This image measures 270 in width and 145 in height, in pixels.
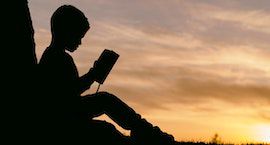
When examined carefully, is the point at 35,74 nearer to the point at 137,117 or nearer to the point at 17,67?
the point at 17,67

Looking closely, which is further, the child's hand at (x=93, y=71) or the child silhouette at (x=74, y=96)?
the child's hand at (x=93, y=71)

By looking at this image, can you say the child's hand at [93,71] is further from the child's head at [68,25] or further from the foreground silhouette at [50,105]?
the child's head at [68,25]

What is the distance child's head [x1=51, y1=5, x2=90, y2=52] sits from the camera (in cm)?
643

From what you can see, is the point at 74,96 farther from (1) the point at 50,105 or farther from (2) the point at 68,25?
(2) the point at 68,25

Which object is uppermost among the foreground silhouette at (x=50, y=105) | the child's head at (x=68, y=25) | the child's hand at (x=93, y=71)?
the child's head at (x=68, y=25)

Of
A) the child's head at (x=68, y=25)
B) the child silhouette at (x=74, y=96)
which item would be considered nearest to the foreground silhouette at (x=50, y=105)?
the child silhouette at (x=74, y=96)

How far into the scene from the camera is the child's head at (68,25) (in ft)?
21.1

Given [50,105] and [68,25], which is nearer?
[50,105]

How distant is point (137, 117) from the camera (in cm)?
591

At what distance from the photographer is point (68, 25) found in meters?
6.47

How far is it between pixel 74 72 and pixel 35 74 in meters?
0.51

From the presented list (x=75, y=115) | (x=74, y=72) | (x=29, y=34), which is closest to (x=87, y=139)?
(x=75, y=115)

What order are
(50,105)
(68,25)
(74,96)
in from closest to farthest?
(50,105) → (74,96) → (68,25)

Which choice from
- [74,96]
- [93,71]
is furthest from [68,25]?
[74,96]
